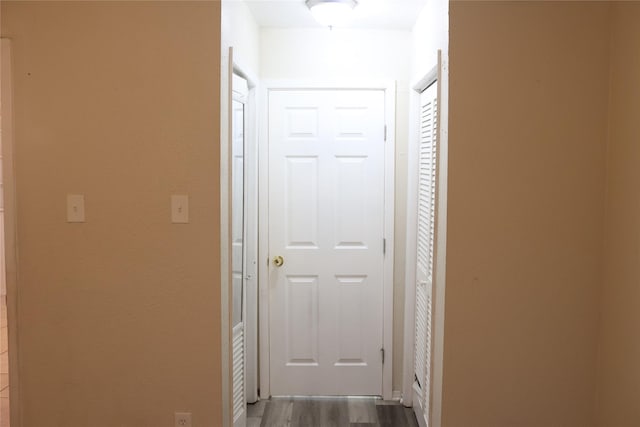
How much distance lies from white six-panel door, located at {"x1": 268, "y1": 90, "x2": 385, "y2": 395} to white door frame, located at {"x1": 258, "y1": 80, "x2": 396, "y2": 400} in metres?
0.03

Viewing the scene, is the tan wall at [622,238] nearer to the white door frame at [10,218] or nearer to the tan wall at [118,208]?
the tan wall at [118,208]

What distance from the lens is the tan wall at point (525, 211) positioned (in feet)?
7.57

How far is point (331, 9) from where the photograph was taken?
110 inches

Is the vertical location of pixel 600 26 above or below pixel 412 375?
above

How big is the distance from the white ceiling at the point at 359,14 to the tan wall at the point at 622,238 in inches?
39.8

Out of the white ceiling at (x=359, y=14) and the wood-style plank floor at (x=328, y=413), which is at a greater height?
the white ceiling at (x=359, y=14)

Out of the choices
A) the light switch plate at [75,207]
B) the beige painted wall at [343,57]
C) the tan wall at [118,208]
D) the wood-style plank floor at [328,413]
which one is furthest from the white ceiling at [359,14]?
the wood-style plank floor at [328,413]

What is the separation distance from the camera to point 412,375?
135 inches

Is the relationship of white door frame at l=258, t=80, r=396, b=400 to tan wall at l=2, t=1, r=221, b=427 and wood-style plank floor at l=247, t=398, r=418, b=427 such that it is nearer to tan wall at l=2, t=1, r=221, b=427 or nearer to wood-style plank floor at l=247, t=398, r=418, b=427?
wood-style plank floor at l=247, t=398, r=418, b=427

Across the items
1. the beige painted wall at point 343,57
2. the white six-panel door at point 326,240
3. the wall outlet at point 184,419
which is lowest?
the wall outlet at point 184,419

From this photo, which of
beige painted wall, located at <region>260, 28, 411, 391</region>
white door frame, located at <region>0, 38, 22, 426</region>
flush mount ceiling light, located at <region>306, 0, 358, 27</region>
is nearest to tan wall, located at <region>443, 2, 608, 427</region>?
flush mount ceiling light, located at <region>306, 0, 358, 27</region>

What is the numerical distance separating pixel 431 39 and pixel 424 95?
1.55 ft

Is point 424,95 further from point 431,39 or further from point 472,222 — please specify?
point 472,222

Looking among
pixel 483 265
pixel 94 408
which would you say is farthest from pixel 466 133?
pixel 94 408
